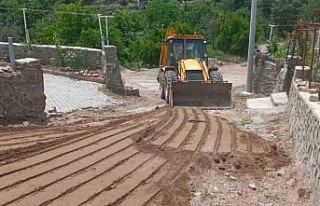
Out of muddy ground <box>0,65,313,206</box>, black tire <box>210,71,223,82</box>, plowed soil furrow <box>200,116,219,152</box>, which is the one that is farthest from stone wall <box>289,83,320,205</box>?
black tire <box>210,71,223,82</box>

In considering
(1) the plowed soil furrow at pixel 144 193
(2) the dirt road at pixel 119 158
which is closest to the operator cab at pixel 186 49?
(2) the dirt road at pixel 119 158

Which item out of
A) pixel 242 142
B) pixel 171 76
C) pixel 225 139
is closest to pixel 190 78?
pixel 171 76

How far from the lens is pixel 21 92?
38.8 ft

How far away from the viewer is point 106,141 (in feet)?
34.0

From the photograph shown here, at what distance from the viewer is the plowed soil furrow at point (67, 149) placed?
8.26m

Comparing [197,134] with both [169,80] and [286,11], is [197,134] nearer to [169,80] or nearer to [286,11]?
[169,80]

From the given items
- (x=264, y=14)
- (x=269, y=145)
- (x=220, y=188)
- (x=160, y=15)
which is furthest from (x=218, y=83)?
(x=264, y=14)

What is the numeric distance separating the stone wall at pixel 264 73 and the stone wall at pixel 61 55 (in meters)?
7.66

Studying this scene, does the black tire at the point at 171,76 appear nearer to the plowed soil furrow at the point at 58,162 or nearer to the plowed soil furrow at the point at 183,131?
the plowed soil furrow at the point at 183,131

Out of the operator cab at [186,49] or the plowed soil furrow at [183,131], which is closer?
the plowed soil furrow at [183,131]

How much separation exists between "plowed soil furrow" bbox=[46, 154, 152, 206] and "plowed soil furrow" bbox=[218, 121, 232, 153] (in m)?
1.77

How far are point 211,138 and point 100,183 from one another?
419 cm

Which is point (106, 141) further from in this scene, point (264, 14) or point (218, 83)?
point (264, 14)

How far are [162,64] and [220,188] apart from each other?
12115 mm
